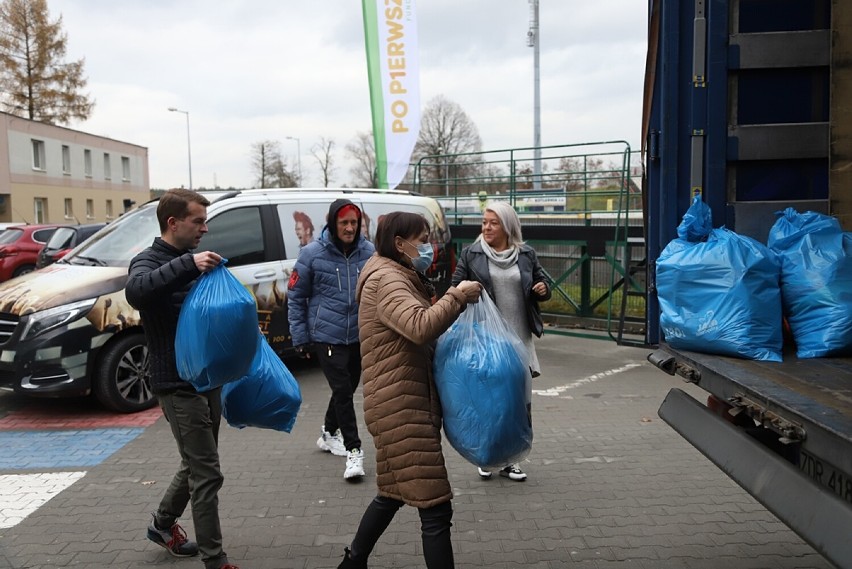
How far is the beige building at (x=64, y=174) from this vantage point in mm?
38031

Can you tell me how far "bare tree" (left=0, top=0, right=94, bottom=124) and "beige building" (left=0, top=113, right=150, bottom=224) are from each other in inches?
45.9

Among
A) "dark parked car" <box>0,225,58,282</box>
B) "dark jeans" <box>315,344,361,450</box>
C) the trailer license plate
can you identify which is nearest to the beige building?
"dark parked car" <box>0,225,58,282</box>

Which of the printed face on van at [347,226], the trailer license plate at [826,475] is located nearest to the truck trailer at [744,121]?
the trailer license plate at [826,475]

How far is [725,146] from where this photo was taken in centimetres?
373

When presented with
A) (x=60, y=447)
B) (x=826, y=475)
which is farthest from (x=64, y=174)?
(x=826, y=475)

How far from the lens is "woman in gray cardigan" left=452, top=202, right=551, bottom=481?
469 cm

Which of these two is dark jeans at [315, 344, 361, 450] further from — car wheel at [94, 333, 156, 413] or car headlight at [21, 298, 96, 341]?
car headlight at [21, 298, 96, 341]

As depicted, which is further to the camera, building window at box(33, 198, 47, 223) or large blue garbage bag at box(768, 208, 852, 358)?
building window at box(33, 198, 47, 223)

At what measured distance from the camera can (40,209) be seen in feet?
136

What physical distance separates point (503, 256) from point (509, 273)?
116mm

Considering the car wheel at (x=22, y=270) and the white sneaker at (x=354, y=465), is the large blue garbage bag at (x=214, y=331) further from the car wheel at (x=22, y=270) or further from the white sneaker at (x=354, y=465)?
the car wheel at (x=22, y=270)

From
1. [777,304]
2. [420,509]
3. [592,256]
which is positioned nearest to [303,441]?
[420,509]

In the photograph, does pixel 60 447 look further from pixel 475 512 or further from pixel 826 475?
pixel 826 475

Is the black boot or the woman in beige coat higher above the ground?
the woman in beige coat
